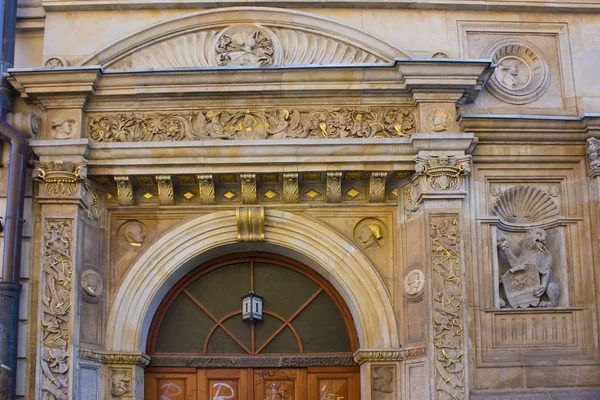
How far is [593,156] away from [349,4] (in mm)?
3085

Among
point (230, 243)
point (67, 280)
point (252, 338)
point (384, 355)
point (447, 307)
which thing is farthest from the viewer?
point (252, 338)

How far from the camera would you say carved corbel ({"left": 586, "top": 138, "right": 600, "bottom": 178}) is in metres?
9.77

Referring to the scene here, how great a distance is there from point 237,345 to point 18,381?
233 centimetres

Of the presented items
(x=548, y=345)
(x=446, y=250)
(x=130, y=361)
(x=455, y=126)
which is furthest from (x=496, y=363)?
(x=130, y=361)

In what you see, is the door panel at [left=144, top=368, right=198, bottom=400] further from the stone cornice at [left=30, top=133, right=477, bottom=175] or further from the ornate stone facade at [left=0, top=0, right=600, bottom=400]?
Result: the stone cornice at [left=30, top=133, right=477, bottom=175]

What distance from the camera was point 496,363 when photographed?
30.9 ft

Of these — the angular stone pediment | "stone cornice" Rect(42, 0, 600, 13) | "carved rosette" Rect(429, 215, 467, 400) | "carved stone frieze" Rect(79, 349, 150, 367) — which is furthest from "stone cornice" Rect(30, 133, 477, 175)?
"carved stone frieze" Rect(79, 349, 150, 367)

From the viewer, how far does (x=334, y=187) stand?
9945 millimetres

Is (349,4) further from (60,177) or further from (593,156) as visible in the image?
(60,177)

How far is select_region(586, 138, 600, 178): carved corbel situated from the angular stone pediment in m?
2.17

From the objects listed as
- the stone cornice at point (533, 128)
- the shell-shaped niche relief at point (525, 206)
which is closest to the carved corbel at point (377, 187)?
the stone cornice at point (533, 128)

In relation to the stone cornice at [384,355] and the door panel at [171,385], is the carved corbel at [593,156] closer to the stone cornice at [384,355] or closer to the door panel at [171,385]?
the stone cornice at [384,355]

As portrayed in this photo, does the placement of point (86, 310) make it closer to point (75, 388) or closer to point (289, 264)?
point (75, 388)

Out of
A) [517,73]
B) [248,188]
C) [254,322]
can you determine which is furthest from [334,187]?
[517,73]
